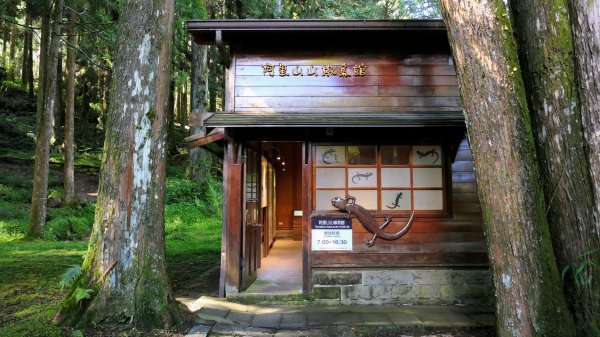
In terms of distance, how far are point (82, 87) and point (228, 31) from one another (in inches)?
931

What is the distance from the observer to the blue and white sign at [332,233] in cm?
640

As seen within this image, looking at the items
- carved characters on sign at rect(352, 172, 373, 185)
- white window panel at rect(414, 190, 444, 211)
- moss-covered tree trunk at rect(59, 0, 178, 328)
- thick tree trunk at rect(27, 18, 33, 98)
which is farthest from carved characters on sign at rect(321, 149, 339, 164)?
thick tree trunk at rect(27, 18, 33, 98)

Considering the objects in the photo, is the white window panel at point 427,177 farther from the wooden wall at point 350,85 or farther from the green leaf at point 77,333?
the green leaf at point 77,333

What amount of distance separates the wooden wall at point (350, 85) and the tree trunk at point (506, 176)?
8.39 feet

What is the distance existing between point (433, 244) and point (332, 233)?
65.7 inches

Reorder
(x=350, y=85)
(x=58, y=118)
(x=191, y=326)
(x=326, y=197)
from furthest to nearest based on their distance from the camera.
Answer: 1. (x=58, y=118)
2. (x=350, y=85)
3. (x=326, y=197)
4. (x=191, y=326)

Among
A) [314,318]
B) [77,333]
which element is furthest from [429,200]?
[77,333]

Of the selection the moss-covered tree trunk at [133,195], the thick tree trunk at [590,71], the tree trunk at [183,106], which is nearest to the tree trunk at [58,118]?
the tree trunk at [183,106]

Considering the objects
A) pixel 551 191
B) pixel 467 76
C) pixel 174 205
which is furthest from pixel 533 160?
pixel 174 205

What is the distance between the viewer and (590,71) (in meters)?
3.79

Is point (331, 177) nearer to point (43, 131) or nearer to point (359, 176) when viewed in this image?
point (359, 176)

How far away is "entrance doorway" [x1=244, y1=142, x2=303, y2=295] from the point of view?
7555 mm

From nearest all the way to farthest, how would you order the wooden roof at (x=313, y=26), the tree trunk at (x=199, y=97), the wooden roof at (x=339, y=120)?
the wooden roof at (x=339, y=120), the wooden roof at (x=313, y=26), the tree trunk at (x=199, y=97)

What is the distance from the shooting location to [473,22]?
4.05 metres
